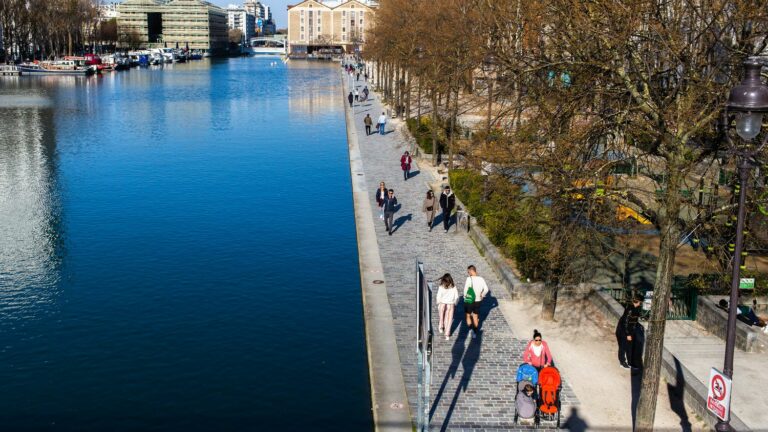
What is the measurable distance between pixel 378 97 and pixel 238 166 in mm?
41953

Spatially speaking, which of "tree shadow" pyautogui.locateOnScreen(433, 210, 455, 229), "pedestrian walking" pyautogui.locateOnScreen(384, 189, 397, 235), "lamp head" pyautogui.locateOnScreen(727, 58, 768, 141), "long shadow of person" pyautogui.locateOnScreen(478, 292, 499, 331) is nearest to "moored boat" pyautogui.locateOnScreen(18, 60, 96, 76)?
"tree shadow" pyautogui.locateOnScreen(433, 210, 455, 229)

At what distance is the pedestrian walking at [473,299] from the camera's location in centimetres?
1777

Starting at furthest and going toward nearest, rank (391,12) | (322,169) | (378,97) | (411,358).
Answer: (378,97)
(391,12)
(322,169)
(411,358)

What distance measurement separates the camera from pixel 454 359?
53.9 feet

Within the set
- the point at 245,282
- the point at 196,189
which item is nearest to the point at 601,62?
the point at 245,282

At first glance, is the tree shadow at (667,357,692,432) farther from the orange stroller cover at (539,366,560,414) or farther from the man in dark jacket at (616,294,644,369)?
the orange stroller cover at (539,366,560,414)

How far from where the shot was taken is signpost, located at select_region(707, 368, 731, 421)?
10.1 meters

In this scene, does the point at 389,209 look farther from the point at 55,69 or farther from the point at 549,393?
the point at 55,69

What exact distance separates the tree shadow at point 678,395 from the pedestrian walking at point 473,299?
4089 mm

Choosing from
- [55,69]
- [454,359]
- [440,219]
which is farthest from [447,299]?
[55,69]

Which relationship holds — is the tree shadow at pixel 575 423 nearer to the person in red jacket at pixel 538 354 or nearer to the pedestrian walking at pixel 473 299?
the person in red jacket at pixel 538 354

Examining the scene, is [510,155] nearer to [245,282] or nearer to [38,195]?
[245,282]

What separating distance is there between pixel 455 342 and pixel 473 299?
1009 mm

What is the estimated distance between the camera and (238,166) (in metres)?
41.9
